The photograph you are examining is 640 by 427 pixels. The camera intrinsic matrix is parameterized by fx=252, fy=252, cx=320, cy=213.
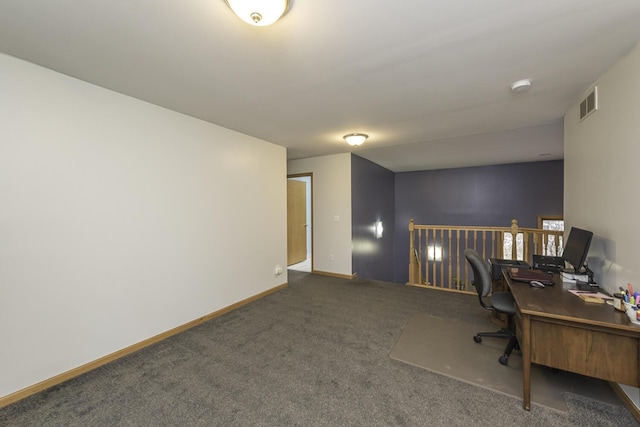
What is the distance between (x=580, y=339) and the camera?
1.48m

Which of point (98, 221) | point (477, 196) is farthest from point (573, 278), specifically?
point (477, 196)

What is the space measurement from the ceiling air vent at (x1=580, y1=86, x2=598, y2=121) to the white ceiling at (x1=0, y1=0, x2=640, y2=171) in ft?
→ 0.34

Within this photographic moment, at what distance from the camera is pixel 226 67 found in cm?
185

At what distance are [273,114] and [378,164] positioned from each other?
3717 mm

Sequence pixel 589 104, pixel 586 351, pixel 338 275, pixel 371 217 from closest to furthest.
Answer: pixel 586 351
pixel 589 104
pixel 338 275
pixel 371 217

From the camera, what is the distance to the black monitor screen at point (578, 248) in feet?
6.38

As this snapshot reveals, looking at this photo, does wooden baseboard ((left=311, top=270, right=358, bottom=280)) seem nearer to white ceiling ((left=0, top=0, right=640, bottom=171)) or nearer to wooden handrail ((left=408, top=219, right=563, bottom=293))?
wooden handrail ((left=408, top=219, right=563, bottom=293))

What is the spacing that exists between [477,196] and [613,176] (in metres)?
4.64

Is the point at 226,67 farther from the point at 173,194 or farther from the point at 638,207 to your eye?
the point at 638,207

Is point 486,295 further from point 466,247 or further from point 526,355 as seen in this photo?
point 466,247

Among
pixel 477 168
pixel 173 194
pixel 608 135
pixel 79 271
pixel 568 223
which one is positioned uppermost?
pixel 477 168

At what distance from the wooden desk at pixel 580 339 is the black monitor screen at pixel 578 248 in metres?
0.46

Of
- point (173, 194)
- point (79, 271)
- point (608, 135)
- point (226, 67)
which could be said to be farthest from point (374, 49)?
point (79, 271)

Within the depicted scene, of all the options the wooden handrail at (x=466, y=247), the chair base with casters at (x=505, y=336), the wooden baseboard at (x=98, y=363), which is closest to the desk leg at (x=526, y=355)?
the chair base with casters at (x=505, y=336)
